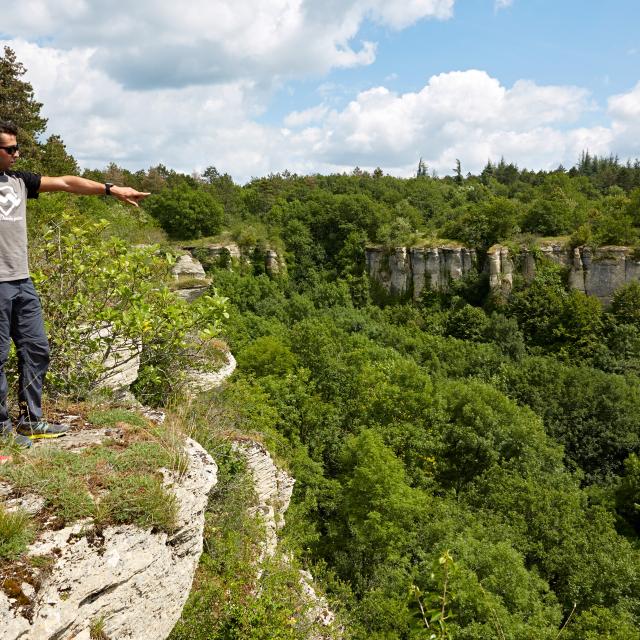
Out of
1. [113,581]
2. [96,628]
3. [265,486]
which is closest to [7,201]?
[113,581]

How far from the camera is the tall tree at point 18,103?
77.1 feet

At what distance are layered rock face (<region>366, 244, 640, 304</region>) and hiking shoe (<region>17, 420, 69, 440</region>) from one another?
35462mm

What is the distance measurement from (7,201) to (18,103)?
83.5 ft

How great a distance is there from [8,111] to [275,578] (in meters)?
25.5

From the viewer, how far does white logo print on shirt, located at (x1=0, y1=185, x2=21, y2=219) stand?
12.8 feet

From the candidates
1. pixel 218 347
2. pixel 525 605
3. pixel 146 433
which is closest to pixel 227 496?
pixel 146 433

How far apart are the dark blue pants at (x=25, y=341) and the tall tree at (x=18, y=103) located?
23.2 metres

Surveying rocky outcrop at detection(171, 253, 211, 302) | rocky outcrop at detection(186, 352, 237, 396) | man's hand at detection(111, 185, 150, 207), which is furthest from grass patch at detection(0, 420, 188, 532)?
rocky outcrop at detection(171, 253, 211, 302)

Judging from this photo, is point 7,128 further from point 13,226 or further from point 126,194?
point 126,194

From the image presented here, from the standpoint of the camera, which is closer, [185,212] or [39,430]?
[39,430]

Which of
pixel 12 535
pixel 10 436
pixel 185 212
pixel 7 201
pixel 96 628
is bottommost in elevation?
pixel 96 628

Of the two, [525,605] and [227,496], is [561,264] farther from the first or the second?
[227,496]

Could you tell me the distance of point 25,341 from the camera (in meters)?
4.31

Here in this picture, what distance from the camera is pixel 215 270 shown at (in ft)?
123
